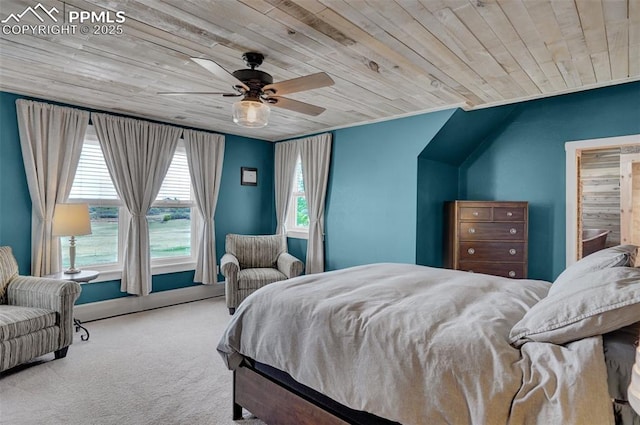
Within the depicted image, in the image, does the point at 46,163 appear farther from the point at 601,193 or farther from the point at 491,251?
the point at 601,193

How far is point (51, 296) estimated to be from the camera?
287 centimetres

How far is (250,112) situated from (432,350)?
1863mm

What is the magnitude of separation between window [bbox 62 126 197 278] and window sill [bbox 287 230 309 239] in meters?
1.42

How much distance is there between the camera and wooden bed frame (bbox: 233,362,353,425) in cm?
166

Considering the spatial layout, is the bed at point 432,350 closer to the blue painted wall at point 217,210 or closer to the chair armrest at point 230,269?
the chair armrest at point 230,269

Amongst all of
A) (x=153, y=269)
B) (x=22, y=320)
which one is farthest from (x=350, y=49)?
(x=153, y=269)

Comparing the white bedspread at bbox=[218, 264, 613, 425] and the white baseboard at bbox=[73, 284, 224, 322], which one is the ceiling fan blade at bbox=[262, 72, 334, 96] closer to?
the white bedspread at bbox=[218, 264, 613, 425]

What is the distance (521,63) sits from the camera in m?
2.69

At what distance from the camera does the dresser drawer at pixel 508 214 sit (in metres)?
3.88

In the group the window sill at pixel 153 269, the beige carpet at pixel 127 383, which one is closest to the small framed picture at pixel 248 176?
the window sill at pixel 153 269

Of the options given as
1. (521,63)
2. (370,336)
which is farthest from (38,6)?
(521,63)

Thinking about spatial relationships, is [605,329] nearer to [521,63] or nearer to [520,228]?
[521,63]

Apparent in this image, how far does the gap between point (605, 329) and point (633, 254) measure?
39.2 inches

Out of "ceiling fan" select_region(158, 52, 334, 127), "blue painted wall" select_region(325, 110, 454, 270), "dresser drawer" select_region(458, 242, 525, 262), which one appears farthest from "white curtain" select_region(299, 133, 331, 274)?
"ceiling fan" select_region(158, 52, 334, 127)
